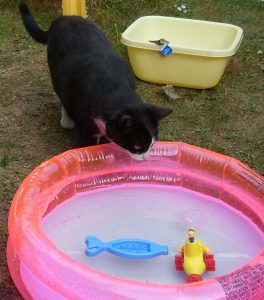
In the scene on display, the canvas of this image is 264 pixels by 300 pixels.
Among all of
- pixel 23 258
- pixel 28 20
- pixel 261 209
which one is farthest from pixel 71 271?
pixel 28 20

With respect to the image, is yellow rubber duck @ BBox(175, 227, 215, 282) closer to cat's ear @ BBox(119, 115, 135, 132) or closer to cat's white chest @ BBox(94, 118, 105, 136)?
cat's ear @ BBox(119, 115, 135, 132)

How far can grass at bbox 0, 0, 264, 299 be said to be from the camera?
253 centimetres

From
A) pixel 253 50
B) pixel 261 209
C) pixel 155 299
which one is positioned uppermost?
pixel 155 299

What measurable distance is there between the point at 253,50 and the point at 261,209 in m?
1.89

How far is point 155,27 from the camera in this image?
3445 millimetres

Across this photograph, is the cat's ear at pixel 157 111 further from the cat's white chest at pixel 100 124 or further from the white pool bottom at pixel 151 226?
the white pool bottom at pixel 151 226

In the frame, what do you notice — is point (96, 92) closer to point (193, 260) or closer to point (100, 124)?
point (100, 124)

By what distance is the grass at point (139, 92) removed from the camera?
253cm

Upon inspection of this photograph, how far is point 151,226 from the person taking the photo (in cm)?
213

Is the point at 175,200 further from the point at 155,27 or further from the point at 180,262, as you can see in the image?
the point at 155,27

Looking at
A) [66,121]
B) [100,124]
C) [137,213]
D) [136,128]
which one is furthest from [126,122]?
[66,121]

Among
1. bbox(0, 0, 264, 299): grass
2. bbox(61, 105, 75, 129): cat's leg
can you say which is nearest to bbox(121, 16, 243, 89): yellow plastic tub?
bbox(0, 0, 264, 299): grass

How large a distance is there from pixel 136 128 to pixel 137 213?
13.4 inches

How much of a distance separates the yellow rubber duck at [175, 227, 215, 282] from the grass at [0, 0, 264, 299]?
1.76 feet
